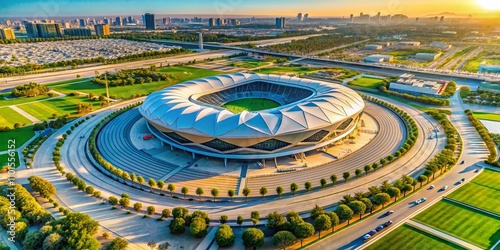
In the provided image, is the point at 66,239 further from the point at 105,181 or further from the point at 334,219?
the point at 334,219

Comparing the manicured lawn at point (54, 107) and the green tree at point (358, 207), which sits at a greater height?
the manicured lawn at point (54, 107)

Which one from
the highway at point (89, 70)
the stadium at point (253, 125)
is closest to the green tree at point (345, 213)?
the stadium at point (253, 125)

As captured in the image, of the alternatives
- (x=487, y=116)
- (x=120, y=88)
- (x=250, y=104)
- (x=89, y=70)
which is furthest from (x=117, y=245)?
(x=89, y=70)

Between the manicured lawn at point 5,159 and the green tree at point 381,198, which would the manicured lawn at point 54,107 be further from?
the green tree at point 381,198

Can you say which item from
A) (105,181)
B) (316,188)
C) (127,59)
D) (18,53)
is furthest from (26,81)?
(316,188)

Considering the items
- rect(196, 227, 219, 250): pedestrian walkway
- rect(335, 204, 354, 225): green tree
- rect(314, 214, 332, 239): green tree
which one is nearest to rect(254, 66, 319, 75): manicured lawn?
rect(335, 204, 354, 225): green tree

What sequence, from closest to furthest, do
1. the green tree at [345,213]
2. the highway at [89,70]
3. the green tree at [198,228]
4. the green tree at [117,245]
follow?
1. the green tree at [117,245]
2. the green tree at [198,228]
3. the green tree at [345,213]
4. the highway at [89,70]
